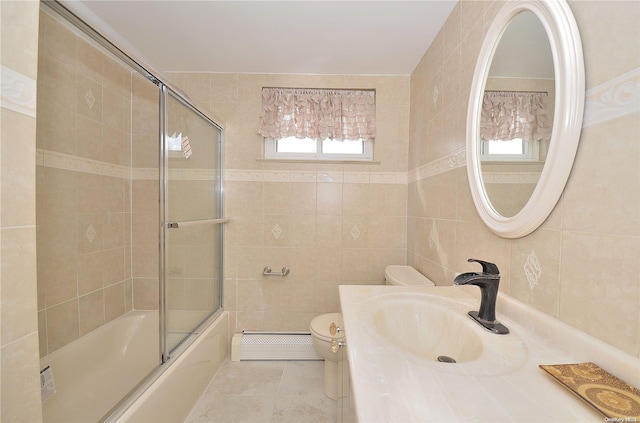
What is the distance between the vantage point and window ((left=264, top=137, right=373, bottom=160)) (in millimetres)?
2117

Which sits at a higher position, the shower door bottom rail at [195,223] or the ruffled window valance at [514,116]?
the ruffled window valance at [514,116]

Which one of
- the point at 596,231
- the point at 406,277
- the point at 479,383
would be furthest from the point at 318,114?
the point at 479,383

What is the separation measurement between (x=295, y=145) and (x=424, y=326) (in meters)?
1.66

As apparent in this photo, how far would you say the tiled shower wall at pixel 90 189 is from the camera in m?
1.31

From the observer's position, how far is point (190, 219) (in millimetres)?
1615

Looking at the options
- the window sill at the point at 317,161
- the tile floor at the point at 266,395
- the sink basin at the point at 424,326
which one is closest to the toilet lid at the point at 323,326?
the tile floor at the point at 266,395

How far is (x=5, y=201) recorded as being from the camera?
62 centimetres

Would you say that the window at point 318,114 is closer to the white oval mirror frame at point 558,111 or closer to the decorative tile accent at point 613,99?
the white oval mirror frame at point 558,111

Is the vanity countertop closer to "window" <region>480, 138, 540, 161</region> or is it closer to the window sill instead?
"window" <region>480, 138, 540, 161</region>

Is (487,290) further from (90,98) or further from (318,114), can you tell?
(90,98)

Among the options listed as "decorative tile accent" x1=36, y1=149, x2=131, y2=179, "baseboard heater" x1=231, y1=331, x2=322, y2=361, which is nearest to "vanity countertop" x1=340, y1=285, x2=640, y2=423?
"baseboard heater" x1=231, y1=331, x2=322, y2=361

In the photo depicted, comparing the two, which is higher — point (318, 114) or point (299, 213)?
point (318, 114)

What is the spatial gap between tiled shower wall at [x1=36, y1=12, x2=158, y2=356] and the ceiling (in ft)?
0.97

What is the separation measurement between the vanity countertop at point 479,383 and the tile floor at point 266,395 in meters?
1.13
